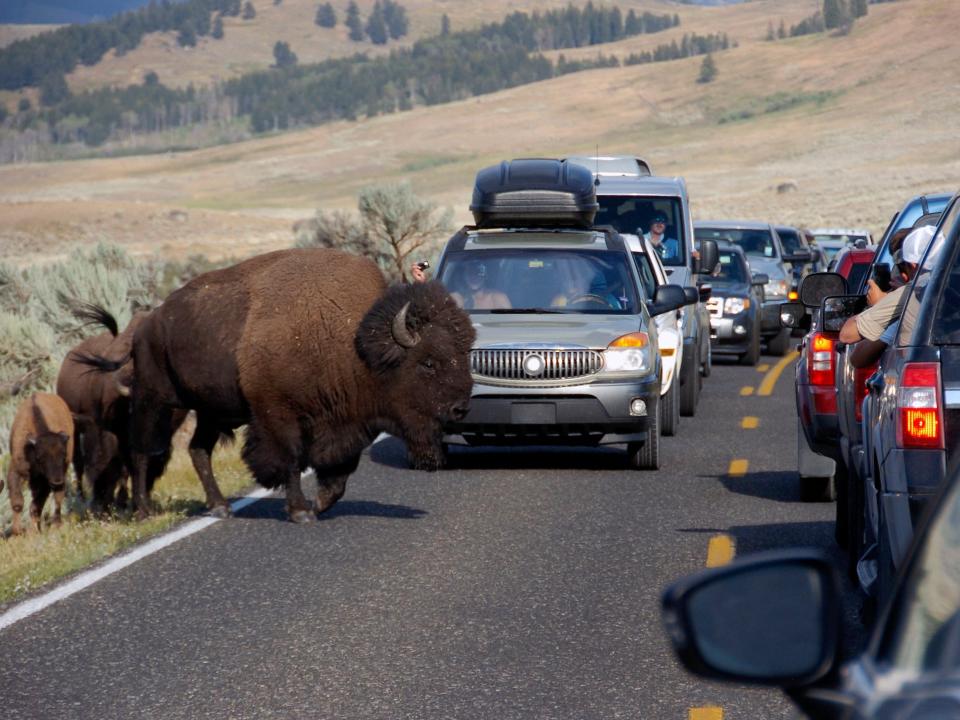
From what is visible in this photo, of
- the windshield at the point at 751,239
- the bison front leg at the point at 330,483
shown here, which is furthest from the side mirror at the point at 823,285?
the windshield at the point at 751,239

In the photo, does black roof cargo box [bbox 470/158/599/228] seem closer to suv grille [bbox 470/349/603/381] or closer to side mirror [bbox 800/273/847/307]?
suv grille [bbox 470/349/603/381]

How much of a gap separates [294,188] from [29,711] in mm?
144198

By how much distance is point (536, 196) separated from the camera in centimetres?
1655

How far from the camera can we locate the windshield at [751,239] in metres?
27.6

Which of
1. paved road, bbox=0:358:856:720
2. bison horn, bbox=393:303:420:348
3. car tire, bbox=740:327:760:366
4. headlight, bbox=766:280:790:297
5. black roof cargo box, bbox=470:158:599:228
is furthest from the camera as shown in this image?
headlight, bbox=766:280:790:297

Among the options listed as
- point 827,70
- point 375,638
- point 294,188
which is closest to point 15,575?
point 375,638

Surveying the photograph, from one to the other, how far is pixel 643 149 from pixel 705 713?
470ft

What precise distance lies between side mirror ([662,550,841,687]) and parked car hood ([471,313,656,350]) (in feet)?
33.6

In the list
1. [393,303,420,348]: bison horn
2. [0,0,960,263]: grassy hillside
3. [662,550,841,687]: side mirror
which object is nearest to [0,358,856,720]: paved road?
[393,303,420,348]: bison horn

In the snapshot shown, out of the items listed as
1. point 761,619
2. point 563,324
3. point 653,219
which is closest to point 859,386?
point 563,324

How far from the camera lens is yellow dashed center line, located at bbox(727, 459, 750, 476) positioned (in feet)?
41.8

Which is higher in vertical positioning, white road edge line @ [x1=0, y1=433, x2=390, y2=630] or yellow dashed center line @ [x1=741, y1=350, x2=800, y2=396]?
white road edge line @ [x1=0, y1=433, x2=390, y2=630]

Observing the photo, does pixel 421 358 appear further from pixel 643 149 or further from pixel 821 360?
pixel 643 149

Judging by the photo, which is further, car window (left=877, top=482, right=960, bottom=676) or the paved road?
the paved road
